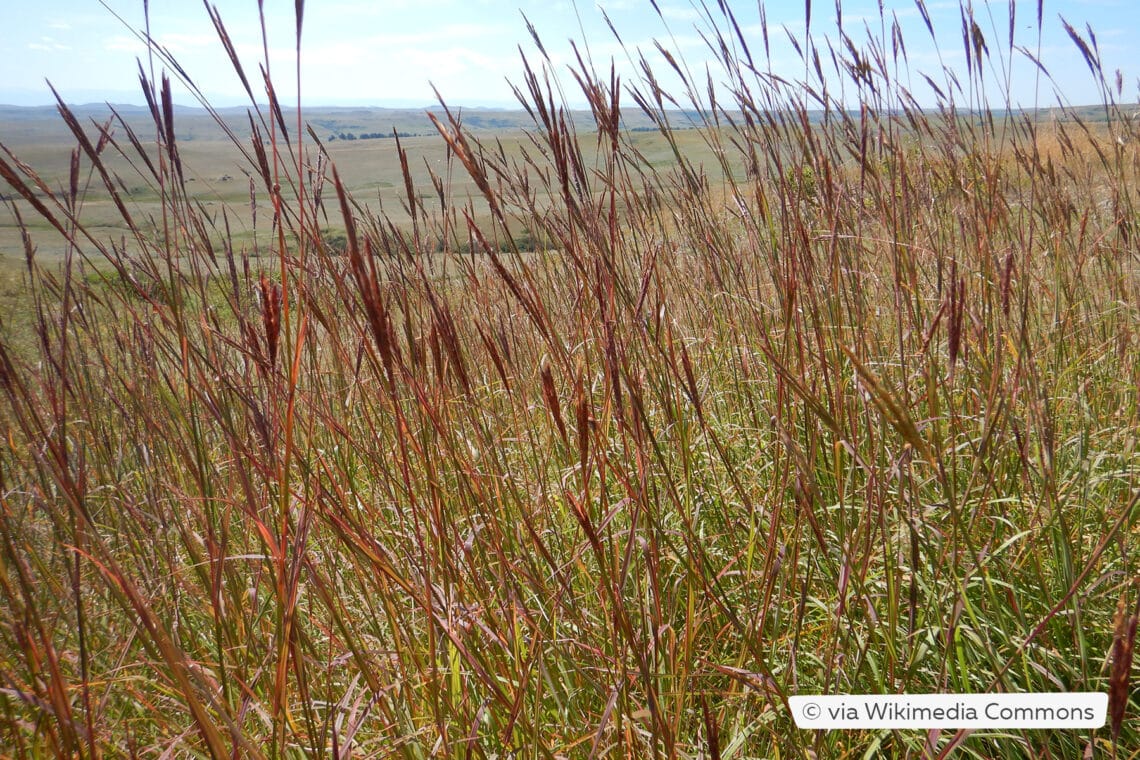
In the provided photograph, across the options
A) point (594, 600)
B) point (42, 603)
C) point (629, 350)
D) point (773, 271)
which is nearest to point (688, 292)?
point (773, 271)

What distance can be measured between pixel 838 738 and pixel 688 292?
1707 millimetres

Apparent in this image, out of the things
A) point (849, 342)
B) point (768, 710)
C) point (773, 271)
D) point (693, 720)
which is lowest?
point (693, 720)

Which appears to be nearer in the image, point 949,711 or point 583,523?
point 583,523

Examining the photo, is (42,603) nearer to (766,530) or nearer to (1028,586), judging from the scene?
(766,530)

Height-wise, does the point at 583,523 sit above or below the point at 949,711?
above

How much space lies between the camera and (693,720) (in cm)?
109

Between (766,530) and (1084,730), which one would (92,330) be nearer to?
(766,530)

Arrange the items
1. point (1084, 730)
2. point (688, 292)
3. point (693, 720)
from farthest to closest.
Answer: point (688, 292), point (693, 720), point (1084, 730)

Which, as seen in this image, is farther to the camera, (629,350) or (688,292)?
(688,292)

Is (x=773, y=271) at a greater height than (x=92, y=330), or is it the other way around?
(x=773, y=271)

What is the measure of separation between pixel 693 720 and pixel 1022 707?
445mm

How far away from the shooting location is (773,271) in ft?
4.63

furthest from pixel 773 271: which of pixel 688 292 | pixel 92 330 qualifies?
pixel 92 330

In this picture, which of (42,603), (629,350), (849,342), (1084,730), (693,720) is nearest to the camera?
(1084,730)
